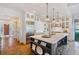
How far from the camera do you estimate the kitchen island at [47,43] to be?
2.28 meters

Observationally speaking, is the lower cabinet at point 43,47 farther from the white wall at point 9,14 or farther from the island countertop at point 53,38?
the white wall at point 9,14

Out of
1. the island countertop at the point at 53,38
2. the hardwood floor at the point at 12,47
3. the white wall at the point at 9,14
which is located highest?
the white wall at the point at 9,14

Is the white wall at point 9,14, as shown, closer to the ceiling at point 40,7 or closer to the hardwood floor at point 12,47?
the ceiling at point 40,7

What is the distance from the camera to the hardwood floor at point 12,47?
2326 mm

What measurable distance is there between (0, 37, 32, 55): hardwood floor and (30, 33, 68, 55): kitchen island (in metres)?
0.13

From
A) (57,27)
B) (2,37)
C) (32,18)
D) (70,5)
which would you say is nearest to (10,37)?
(2,37)

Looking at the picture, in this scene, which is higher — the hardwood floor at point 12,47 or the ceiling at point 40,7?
the ceiling at point 40,7

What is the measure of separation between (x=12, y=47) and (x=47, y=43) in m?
0.64

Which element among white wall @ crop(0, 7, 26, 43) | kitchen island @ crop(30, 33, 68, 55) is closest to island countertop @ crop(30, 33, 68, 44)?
kitchen island @ crop(30, 33, 68, 55)

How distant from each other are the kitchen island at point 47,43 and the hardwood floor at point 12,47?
0.13 metres

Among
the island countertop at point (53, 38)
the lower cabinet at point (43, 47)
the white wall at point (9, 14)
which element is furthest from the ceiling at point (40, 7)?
the lower cabinet at point (43, 47)

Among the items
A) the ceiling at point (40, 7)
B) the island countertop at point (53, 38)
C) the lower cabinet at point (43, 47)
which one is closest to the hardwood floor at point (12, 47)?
the lower cabinet at point (43, 47)

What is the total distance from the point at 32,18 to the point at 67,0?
0.72 metres

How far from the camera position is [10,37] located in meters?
2.33
